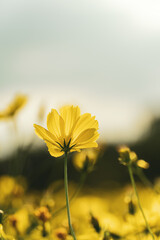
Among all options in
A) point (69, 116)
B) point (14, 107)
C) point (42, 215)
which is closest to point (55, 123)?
point (69, 116)

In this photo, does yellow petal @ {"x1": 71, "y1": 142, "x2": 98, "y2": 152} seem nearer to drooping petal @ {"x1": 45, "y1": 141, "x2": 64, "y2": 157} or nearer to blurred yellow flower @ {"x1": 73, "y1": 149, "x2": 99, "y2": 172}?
drooping petal @ {"x1": 45, "y1": 141, "x2": 64, "y2": 157}

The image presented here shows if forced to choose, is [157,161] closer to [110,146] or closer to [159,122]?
[110,146]

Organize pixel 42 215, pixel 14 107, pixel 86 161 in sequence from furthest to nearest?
pixel 14 107
pixel 86 161
pixel 42 215

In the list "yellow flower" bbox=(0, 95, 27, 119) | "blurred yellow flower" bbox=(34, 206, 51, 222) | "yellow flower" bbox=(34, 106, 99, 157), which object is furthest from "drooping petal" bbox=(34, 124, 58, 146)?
"yellow flower" bbox=(0, 95, 27, 119)

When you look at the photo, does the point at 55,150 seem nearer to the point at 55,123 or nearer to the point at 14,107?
the point at 55,123

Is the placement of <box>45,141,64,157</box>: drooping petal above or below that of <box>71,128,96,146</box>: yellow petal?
below

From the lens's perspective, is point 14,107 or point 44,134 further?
point 14,107

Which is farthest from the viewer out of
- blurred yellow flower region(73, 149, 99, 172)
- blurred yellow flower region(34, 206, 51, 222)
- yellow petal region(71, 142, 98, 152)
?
blurred yellow flower region(73, 149, 99, 172)
